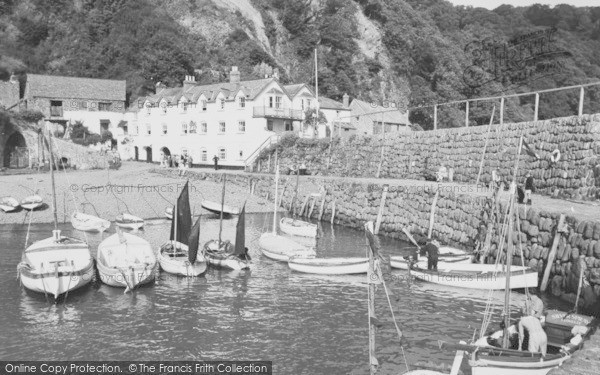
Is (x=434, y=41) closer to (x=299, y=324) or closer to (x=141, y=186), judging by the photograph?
(x=141, y=186)

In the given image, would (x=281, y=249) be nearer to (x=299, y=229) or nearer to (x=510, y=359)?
(x=299, y=229)

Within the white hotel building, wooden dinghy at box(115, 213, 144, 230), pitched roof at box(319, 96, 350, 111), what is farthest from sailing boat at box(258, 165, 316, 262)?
pitched roof at box(319, 96, 350, 111)

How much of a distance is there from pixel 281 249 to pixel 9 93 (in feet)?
193

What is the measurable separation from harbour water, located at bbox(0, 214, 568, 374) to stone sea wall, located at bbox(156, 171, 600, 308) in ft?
6.23

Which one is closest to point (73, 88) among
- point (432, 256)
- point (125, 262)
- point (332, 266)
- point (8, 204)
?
point (8, 204)

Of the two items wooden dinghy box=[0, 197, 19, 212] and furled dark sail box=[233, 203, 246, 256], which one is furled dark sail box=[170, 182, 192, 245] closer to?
furled dark sail box=[233, 203, 246, 256]

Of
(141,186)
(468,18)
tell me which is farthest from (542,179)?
(468,18)

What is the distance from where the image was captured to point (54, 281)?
2130 centimetres

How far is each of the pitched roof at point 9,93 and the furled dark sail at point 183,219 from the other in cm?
5668

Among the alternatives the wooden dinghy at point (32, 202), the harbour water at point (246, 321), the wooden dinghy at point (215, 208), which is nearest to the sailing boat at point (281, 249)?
the harbour water at point (246, 321)

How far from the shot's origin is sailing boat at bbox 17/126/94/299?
21.3 metres

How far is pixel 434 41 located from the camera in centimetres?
11356

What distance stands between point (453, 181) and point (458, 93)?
211ft

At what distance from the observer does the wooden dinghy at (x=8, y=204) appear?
39.3 meters
